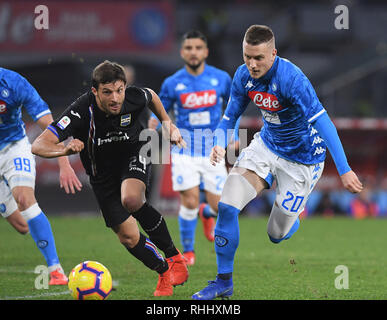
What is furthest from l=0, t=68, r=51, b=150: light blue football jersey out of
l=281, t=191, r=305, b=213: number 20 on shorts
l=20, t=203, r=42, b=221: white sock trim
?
l=281, t=191, r=305, b=213: number 20 on shorts

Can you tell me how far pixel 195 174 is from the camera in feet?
29.1

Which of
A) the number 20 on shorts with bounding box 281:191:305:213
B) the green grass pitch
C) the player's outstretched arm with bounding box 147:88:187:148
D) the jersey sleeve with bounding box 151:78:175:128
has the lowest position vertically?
the green grass pitch

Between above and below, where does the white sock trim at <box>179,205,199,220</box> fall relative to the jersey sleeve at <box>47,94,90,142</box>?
below

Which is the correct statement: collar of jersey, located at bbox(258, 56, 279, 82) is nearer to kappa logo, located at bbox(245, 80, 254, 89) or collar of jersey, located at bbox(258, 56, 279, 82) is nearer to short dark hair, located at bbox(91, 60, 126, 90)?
kappa logo, located at bbox(245, 80, 254, 89)

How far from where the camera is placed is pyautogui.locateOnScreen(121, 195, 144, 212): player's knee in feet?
19.0

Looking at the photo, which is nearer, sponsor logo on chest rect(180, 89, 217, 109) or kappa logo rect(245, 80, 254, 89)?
kappa logo rect(245, 80, 254, 89)

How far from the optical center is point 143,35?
58.1 ft

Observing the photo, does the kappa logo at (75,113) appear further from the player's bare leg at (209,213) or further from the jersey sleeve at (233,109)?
the player's bare leg at (209,213)

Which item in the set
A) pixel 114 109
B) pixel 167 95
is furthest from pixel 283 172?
pixel 167 95

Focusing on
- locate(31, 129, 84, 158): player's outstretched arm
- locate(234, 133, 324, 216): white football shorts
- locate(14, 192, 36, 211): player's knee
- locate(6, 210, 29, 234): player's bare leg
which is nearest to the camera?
locate(31, 129, 84, 158): player's outstretched arm

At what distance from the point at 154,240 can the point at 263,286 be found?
1168 mm

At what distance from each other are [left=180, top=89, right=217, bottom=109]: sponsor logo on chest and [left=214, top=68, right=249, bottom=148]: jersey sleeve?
2.65 m

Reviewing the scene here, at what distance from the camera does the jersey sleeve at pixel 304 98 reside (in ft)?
18.7
